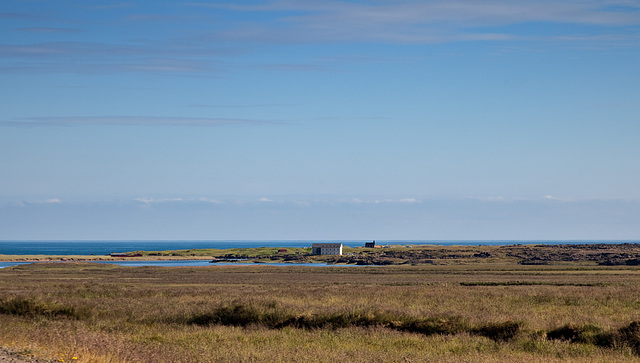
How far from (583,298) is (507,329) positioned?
15159 millimetres

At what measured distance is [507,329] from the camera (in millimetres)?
25531

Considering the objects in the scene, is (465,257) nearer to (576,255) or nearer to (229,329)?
(576,255)

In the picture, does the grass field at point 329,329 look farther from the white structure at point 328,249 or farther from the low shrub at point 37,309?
the white structure at point 328,249

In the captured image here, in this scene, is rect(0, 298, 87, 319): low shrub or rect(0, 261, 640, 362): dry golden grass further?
rect(0, 298, 87, 319): low shrub

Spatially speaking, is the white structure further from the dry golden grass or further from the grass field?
the grass field

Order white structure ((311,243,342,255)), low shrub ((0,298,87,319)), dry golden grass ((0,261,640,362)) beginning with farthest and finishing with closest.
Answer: white structure ((311,243,342,255)), low shrub ((0,298,87,319)), dry golden grass ((0,261,640,362))

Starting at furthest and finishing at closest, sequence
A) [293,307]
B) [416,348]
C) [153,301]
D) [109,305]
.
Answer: [153,301] → [109,305] → [293,307] → [416,348]

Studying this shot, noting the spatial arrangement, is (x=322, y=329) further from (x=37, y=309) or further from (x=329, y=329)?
(x=37, y=309)

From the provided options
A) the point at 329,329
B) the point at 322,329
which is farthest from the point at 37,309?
the point at 329,329

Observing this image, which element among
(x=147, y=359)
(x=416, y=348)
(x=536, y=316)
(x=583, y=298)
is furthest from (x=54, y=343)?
(x=583, y=298)

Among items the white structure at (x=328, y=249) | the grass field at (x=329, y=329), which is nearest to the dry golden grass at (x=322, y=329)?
the grass field at (x=329, y=329)

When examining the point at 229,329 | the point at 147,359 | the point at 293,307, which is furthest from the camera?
the point at 293,307

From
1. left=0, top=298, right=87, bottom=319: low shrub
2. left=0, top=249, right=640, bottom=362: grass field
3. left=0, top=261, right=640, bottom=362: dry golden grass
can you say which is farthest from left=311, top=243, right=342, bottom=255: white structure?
left=0, top=298, right=87, bottom=319: low shrub

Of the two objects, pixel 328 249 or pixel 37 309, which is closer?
pixel 37 309
